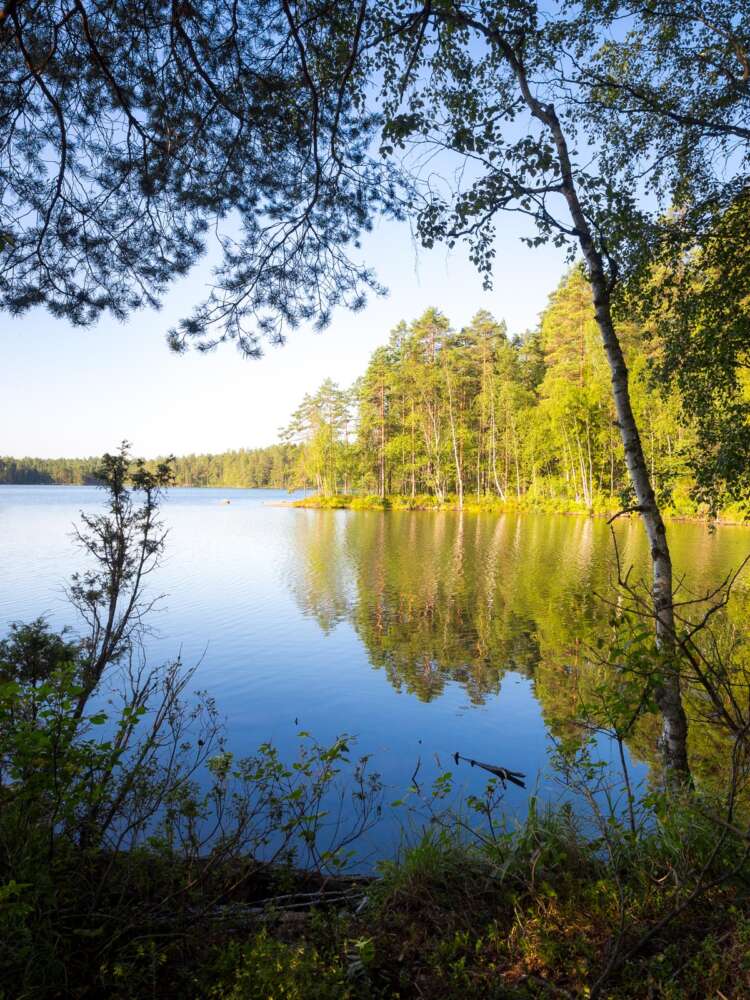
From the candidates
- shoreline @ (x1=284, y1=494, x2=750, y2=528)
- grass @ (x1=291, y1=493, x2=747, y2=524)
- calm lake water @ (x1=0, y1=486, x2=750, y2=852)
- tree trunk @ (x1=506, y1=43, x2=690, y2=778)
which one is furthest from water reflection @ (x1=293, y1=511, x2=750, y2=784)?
shoreline @ (x1=284, y1=494, x2=750, y2=528)

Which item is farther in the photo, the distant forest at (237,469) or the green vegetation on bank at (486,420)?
the distant forest at (237,469)

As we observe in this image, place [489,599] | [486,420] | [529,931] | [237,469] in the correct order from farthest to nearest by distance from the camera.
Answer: [237,469]
[486,420]
[489,599]
[529,931]

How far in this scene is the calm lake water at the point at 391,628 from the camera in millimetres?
7016

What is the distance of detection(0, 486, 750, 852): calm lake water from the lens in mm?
7016

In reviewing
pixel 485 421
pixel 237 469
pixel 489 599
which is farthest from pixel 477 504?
pixel 237 469

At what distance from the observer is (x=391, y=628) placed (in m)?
11.8

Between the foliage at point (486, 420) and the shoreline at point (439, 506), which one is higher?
the foliage at point (486, 420)

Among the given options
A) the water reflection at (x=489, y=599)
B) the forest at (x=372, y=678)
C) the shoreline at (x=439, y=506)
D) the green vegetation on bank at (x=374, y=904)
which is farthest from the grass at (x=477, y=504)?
the green vegetation on bank at (x=374, y=904)

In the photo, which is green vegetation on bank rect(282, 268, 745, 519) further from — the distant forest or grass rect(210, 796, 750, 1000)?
the distant forest

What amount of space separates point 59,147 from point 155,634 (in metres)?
9.46

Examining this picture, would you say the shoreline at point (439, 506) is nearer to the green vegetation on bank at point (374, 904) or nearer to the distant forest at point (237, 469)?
the green vegetation on bank at point (374, 904)

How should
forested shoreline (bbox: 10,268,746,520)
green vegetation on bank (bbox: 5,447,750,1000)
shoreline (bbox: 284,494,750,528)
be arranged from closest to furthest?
green vegetation on bank (bbox: 5,447,750,1000), forested shoreline (bbox: 10,268,746,520), shoreline (bbox: 284,494,750,528)

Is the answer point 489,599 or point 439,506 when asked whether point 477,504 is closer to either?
point 439,506

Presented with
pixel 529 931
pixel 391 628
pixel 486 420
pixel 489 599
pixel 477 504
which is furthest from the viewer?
pixel 486 420
